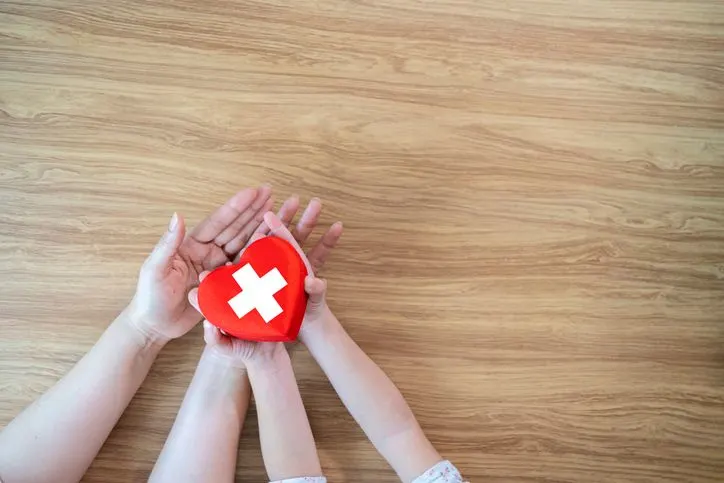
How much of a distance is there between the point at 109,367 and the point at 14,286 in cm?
21

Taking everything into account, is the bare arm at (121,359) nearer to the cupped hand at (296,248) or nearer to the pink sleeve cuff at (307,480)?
the cupped hand at (296,248)

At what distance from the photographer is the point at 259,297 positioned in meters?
0.69

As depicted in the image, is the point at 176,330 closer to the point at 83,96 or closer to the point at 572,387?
the point at 83,96

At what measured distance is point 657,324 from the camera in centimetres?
90

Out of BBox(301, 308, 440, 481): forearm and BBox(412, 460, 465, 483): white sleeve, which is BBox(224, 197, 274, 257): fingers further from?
BBox(412, 460, 465, 483): white sleeve

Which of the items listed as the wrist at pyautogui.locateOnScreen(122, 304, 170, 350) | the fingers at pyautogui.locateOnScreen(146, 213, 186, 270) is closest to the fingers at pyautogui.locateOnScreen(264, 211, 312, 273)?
the fingers at pyautogui.locateOnScreen(146, 213, 186, 270)

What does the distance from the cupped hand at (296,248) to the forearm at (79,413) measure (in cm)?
11

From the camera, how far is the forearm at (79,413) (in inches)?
28.8

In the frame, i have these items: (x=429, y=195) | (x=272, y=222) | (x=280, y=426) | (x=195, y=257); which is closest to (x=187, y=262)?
(x=195, y=257)

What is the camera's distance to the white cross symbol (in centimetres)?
69

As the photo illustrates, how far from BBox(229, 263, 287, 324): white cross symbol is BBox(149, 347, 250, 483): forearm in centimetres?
15

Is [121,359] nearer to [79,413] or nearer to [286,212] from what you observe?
[79,413]

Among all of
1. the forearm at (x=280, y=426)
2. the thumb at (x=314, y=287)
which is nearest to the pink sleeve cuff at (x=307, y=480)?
the forearm at (x=280, y=426)

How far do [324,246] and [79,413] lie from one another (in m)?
0.37
